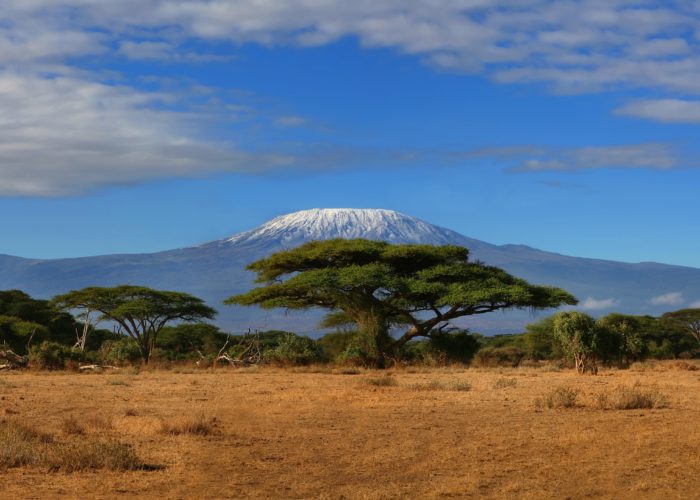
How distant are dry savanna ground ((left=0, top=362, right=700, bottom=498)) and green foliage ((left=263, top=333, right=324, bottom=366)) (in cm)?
1641

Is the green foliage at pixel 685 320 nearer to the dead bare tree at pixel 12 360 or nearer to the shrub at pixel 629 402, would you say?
the dead bare tree at pixel 12 360

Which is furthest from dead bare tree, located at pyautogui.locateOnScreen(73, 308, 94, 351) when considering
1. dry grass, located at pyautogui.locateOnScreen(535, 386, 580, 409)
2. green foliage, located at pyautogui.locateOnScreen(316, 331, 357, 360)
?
dry grass, located at pyautogui.locateOnScreen(535, 386, 580, 409)

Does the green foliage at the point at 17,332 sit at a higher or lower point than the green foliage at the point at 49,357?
higher

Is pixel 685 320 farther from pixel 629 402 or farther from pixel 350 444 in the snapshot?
pixel 350 444

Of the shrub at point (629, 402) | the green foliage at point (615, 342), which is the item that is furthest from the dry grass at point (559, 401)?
the green foliage at point (615, 342)

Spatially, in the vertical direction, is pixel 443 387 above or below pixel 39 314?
below

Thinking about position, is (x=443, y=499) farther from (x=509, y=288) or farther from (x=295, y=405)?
(x=509, y=288)

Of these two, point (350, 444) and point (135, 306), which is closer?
point (350, 444)

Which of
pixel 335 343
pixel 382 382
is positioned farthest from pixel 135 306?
pixel 382 382

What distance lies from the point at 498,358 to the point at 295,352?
1352 cm

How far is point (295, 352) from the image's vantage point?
4169cm

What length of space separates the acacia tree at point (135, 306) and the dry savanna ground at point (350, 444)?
28380mm

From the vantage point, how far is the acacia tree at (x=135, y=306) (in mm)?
53031

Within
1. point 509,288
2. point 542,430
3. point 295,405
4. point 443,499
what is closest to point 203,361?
point 509,288
